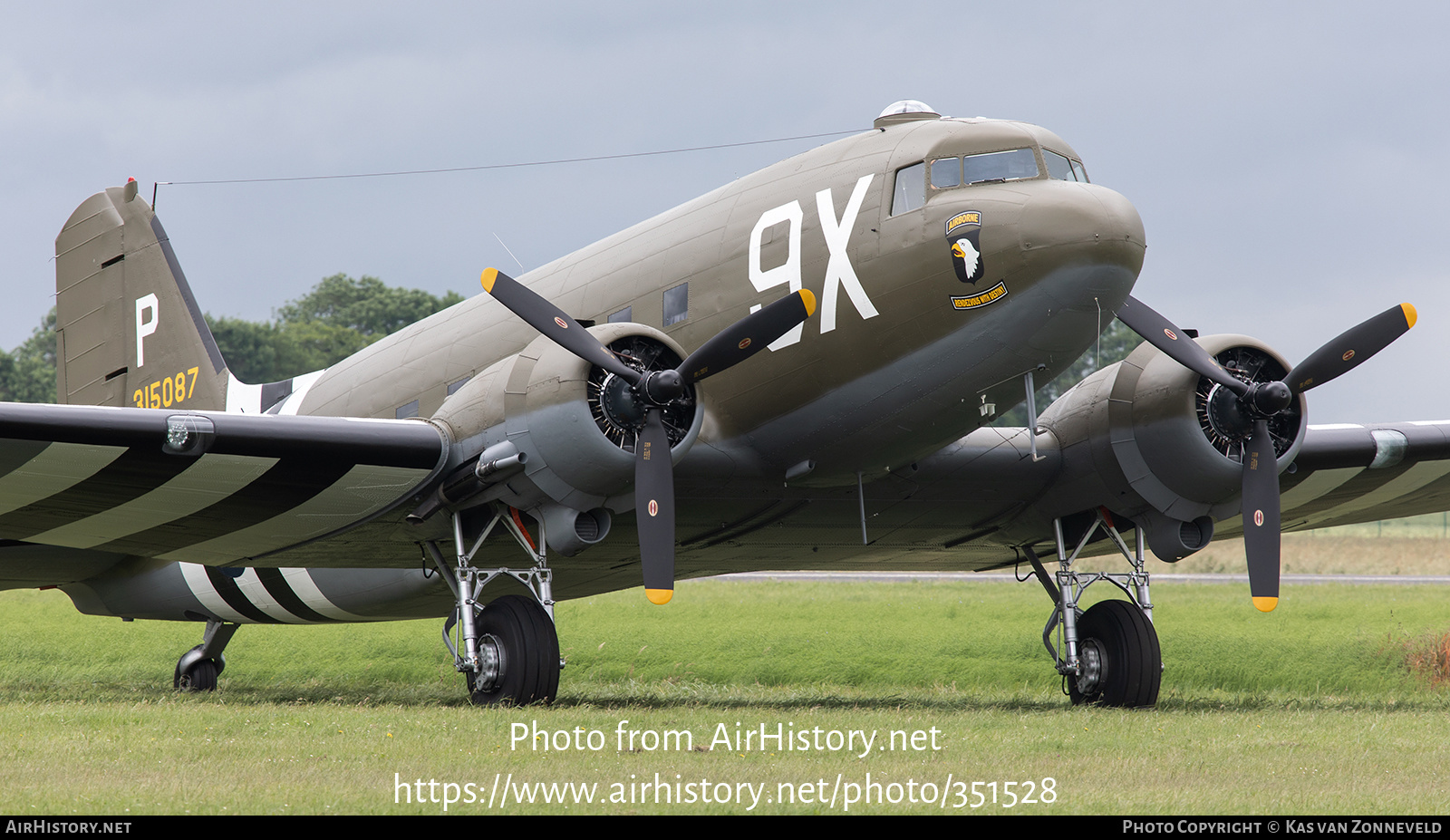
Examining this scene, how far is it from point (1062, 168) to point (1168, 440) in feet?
10.1

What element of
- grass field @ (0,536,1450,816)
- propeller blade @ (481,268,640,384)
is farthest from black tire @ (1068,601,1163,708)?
propeller blade @ (481,268,640,384)

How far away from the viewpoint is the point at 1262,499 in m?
12.9

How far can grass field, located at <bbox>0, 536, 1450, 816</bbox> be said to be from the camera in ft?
23.8

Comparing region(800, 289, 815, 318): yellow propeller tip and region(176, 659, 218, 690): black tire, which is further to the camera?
region(176, 659, 218, 690): black tire

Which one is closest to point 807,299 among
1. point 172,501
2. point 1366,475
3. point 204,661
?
point 172,501

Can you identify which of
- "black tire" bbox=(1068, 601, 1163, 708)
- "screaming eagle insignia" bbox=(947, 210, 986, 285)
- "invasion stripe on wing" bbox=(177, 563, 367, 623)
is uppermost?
"screaming eagle insignia" bbox=(947, 210, 986, 285)

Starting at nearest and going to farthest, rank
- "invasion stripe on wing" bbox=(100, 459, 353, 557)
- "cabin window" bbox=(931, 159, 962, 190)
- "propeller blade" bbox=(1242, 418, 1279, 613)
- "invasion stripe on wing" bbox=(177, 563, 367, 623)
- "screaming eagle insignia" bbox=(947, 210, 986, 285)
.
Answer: "screaming eagle insignia" bbox=(947, 210, 986, 285)
"cabin window" bbox=(931, 159, 962, 190)
"invasion stripe on wing" bbox=(100, 459, 353, 557)
"propeller blade" bbox=(1242, 418, 1279, 613)
"invasion stripe on wing" bbox=(177, 563, 367, 623)

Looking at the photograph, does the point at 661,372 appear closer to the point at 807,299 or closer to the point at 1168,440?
the point at 807,299

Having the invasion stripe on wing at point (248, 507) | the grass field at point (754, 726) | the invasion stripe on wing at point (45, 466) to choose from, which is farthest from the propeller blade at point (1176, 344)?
the invasion stripe on wing at point (45, 466)

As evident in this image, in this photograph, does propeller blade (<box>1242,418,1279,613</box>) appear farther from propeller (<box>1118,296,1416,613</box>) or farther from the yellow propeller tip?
the yellow propeller tip

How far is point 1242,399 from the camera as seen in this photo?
42.4ft

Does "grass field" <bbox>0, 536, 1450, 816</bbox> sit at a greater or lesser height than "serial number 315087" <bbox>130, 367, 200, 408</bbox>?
lesser

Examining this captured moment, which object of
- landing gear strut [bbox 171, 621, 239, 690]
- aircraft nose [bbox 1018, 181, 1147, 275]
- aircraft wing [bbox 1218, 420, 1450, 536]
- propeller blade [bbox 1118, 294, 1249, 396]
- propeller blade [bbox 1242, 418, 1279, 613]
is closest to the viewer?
aircraft nose [bbox 1018, 181, 1147, 275]

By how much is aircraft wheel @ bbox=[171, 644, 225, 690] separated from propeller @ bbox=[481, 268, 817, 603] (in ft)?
32.2
